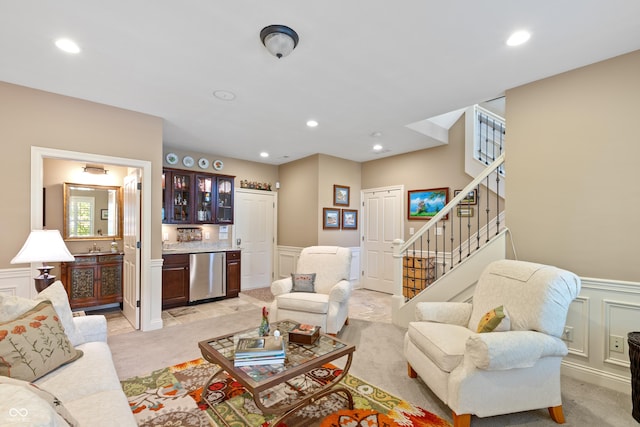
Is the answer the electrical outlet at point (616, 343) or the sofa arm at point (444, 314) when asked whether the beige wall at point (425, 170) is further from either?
the sofa arm at point (444, 314)

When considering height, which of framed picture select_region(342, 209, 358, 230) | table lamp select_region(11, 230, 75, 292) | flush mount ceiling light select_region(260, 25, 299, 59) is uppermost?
flush mount ceiling light select_region(260, 25, 299, 59)

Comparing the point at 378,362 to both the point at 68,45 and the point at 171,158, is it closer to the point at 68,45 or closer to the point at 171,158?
the point at 68,45

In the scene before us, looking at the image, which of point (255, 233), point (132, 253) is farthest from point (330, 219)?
point (132, 253)

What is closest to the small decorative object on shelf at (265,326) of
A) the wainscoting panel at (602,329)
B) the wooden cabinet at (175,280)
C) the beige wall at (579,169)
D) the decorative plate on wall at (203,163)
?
the beige wall at (579,169)

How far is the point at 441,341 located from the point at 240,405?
150cm

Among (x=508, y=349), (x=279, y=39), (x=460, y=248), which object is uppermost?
(x=279, y=39)

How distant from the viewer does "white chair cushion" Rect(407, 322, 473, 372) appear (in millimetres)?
1945

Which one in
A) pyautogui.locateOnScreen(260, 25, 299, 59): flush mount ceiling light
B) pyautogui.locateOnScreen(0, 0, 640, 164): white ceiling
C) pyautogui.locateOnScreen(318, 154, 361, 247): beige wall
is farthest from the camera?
pyautogui.locateOnScreen(318, 154, 361, 247): beige wall

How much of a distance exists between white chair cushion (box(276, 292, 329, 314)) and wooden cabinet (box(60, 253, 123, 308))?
2653mm

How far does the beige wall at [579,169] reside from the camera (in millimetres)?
2367

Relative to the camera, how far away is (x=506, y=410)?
6.11ft

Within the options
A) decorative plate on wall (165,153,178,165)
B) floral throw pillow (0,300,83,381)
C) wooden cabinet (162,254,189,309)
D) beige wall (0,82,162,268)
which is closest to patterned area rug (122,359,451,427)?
floral throw pillow (0,300,83,381)

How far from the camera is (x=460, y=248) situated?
3.67 meters

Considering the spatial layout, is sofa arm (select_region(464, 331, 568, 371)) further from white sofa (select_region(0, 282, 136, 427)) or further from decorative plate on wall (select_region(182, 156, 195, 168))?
decorative plate on wall (select_region(182, 156, 195, 168))
